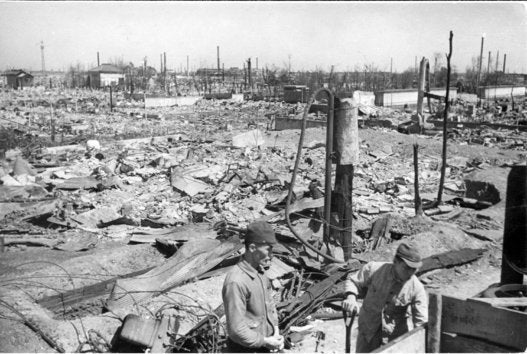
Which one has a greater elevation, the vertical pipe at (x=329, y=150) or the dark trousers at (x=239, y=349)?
the vertical pipe at (x=329, y=150)

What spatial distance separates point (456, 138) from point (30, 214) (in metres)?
17.0

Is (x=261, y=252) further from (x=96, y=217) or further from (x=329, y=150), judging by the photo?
(x=96, y=217)

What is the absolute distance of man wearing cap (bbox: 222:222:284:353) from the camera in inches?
134

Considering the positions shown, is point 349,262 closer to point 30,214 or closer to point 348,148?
point 348,148

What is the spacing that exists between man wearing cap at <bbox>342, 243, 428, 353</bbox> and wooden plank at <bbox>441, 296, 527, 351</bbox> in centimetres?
Result: 23

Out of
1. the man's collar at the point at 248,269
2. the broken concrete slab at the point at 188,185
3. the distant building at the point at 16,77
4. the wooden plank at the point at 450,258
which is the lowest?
the wooden plank at the point at 450,258

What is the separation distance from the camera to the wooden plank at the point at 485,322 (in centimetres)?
387

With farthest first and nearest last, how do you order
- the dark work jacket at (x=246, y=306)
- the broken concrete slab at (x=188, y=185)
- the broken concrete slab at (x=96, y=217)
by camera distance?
the broken concrete slab at (x=188, y=185) < the broken concrete slab at (x=96, y=217) < the dark work jacket at (x=246, y=306)

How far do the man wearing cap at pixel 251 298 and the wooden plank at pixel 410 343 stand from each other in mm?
803

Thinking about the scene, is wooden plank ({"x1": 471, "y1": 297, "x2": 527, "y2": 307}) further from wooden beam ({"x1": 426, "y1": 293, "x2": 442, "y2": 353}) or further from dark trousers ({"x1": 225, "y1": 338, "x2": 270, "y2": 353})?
dark trousers ({"x1": 225, "y1": 338, "x2": 270, "y2": 353})

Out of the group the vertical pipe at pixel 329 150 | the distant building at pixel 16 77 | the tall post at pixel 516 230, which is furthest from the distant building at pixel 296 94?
the distant building at pixel 16 77

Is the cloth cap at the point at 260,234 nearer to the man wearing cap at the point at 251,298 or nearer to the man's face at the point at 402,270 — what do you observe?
the man wearing cap at the point at 251,298

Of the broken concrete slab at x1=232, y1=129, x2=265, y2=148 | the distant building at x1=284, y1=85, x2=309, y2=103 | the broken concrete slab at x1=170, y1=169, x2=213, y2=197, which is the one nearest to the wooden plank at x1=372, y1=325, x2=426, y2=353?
the broken concrete slab at x1=170, y1=169, x2=213, y2=197

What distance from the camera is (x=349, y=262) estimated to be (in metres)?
7.23
